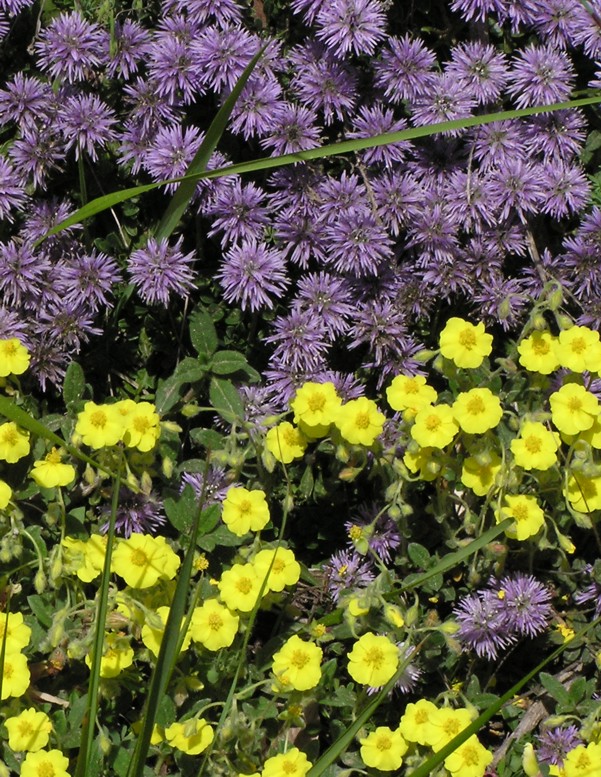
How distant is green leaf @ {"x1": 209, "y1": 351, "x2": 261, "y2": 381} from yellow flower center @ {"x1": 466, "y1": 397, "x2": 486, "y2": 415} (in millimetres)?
445

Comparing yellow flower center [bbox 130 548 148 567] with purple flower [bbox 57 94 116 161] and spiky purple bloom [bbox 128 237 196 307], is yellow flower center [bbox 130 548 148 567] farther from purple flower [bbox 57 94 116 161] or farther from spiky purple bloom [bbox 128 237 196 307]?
purple flower [bbox 57 94 116 161]

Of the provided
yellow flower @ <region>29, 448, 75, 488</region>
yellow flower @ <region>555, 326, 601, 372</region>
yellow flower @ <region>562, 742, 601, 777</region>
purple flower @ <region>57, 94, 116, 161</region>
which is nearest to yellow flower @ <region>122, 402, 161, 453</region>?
yellow flower @ <region>29, 448, 75, 488</region>

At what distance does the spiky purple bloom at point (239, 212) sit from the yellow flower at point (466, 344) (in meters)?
0.43

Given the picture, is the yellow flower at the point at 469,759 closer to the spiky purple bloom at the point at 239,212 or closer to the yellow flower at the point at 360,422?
the yellow flower at the point at 360,422

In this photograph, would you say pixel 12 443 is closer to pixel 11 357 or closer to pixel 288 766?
pixel 11 357

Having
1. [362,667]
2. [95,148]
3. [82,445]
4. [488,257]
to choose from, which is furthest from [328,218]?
[362,667]

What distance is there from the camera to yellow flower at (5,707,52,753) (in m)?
1.65

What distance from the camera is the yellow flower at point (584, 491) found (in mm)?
1811

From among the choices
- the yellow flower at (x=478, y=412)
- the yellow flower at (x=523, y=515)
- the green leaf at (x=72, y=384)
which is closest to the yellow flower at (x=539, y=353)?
the yellow flower at (x=478, y=412)

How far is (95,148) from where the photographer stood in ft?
6.85

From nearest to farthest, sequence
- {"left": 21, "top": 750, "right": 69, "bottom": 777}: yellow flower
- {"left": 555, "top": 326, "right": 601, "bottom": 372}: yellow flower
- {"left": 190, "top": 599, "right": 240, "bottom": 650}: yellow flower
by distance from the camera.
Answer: {"left": 21, "top": 750, "right": 69, "bottom": 777}: yellow flower → {"left": 190, "top": 599, "right": 240, "bottom": 650}: yellow flower → {"left": 555, "top": 326, "right": 601, "bottom": 372}: yellow flower

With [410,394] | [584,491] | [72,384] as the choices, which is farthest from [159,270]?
[584,491]

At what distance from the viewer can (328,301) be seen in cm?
201

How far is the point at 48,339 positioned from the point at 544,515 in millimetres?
996
